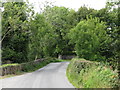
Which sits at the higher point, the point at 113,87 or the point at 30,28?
the point at 30,28

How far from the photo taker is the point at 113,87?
9.99 metres

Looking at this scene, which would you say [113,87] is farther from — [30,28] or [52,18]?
[52,18]

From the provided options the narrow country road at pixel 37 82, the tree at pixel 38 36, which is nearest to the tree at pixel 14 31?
the tree at pixel 38 36

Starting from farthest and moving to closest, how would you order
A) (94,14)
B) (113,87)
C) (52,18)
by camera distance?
1. (52,18)
2. (94,14)
3. (113,87)

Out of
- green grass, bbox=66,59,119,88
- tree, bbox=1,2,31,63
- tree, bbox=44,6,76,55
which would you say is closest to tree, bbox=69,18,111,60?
tree, bbox=1,2,31,63

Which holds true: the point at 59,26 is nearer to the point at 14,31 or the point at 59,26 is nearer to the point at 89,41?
the point at 14,31

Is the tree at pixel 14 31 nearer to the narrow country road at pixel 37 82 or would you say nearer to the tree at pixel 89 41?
the tree at pixel 89 41

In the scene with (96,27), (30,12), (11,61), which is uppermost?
(30,12)

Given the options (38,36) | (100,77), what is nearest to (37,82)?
(100,77)

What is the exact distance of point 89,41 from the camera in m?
29.5

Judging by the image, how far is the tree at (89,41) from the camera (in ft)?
95.6

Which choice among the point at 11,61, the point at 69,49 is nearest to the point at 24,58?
the point at 11,61

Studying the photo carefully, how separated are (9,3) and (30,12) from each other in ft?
11.8

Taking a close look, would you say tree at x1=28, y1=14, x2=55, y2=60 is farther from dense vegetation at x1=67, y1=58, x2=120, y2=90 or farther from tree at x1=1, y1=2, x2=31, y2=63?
dense vegetation at x1=67, y1=58, x2=120, y2=90
